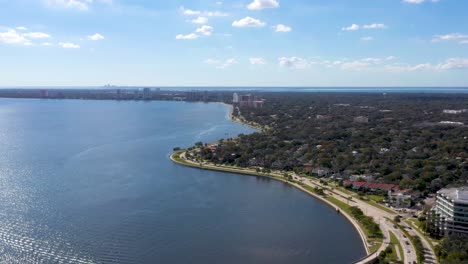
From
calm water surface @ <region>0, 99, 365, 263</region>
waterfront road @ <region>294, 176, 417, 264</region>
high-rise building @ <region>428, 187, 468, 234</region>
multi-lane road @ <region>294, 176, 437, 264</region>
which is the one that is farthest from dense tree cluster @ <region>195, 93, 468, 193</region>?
high-rise building @ <region>428, 187, 468, 234</region>

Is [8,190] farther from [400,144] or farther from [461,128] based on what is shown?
[461,128]

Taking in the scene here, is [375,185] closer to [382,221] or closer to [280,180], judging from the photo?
[382,221]

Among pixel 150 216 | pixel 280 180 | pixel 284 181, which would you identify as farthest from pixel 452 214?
pixel 150 216

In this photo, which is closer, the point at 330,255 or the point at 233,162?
the point at 330,255

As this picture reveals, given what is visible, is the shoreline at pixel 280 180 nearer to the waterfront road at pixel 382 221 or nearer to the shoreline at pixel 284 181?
the shoreline at pixel 284 181

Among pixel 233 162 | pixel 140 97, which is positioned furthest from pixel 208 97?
pixel 233 162

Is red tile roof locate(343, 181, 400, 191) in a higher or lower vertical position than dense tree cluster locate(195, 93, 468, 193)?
lower

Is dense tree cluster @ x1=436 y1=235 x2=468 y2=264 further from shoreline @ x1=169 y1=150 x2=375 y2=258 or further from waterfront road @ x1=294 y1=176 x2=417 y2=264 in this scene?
shoreline @ x1=169 y1=150 x2=375 y2=258
